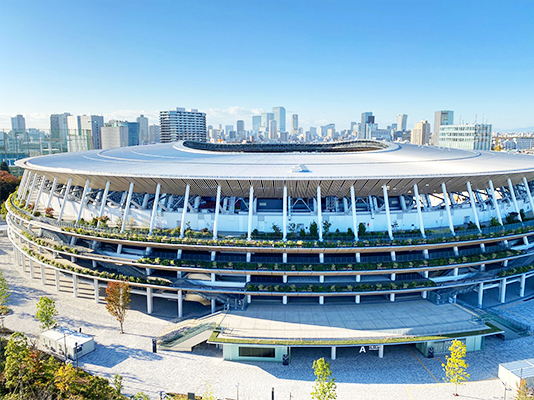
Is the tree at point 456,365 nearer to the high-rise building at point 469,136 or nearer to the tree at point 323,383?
the tree at point 323,383

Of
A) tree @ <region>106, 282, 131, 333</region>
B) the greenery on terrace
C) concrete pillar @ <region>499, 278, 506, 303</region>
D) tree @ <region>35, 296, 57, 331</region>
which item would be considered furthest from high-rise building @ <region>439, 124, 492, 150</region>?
tree @ <region>35, 296, 57, 331</region>

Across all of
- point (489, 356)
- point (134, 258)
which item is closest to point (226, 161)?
Result: point (134, 258)

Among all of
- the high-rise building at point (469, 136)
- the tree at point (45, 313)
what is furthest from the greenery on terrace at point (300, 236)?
the high-rise building at point (469, 136)

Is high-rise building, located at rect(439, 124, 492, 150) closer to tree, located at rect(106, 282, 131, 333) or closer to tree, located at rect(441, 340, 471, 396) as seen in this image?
tree, located at rect(441, 340, 471, 396)

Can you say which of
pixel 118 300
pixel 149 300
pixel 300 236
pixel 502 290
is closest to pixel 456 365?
pixel 300 236

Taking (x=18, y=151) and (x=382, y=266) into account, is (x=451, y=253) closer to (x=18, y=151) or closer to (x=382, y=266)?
(x=382, y=266)

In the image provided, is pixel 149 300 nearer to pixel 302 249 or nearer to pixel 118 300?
pixel 118 300
